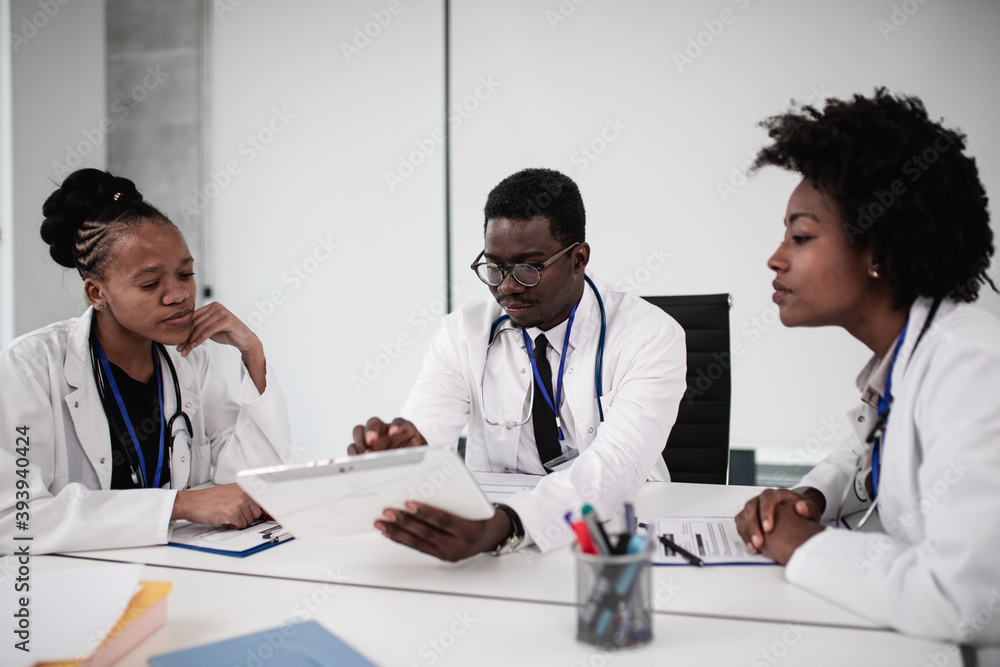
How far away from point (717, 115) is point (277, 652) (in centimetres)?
304

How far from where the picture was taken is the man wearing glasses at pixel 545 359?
175 cm

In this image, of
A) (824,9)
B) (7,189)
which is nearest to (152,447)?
(7,189)

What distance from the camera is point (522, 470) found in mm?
1934

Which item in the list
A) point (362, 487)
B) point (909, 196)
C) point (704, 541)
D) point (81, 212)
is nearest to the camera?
point (362, 487)

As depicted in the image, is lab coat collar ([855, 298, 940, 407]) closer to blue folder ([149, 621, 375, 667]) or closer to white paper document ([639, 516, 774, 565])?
white paper document ([639, 516, 774, 565])

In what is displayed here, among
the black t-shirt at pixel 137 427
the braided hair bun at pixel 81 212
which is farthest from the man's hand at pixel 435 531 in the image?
the braided hair bun at pixel 81 212

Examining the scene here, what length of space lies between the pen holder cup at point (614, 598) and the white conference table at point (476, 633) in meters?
0.02

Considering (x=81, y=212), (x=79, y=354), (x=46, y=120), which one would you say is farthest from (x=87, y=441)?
(x=46, y=120)

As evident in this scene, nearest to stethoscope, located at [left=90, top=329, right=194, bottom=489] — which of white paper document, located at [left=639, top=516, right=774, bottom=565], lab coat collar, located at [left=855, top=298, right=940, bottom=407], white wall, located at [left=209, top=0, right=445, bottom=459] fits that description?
white paper document, located at [left=639, top=516, right=774, bottom=565]

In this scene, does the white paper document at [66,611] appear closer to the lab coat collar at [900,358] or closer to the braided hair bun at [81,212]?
the braided hair bun at [81,212]

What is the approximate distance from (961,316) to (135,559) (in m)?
1.42

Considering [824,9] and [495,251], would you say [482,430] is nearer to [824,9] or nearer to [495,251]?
[495,251]

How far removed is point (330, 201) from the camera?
3.80 metres

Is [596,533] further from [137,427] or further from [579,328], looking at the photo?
[137,427]
